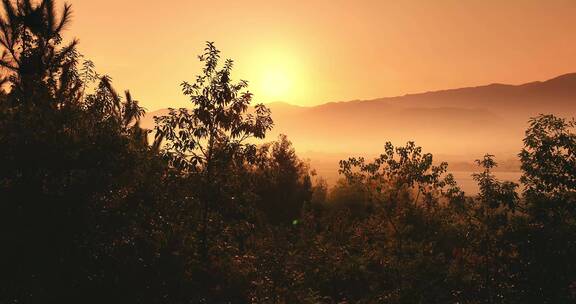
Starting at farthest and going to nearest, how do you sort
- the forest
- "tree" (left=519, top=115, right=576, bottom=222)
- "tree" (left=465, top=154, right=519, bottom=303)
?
1. "tree" (left=465, top=154, right=519, bottom=303)
2. "tree" (left=519, top=115, right=576, bottom=222)
3. the forest

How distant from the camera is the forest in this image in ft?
28.7

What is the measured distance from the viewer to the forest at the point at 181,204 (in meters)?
8.73

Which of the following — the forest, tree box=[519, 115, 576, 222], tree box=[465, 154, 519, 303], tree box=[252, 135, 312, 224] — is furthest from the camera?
tree box=[252, 135, 312, 224]

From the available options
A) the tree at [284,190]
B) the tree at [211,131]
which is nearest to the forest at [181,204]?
the tree at [211,131]

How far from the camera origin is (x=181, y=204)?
36.8ft

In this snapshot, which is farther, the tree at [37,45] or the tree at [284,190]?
the tree at [284,190]

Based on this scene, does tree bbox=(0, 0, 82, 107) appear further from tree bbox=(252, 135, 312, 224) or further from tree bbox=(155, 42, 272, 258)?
tree bbox=(252, 135, 312, 224)

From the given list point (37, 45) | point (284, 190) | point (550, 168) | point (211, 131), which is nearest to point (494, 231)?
point (550, 168)

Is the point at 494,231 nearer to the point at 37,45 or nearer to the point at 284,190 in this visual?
the point at 37,45

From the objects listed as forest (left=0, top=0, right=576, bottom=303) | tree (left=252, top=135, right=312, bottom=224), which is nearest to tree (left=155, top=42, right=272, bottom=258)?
forest (left=0, top=0, right=576, bottom=303)

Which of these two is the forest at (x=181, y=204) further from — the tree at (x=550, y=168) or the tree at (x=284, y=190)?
the tree at (x=284, y=190)

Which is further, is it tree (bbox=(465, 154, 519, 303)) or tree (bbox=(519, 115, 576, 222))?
tree (bbox=(465, 154, 519, 303))

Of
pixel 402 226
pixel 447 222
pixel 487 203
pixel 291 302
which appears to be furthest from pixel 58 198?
pixel 447 222

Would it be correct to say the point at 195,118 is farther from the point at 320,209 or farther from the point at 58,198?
the point at 320,209
